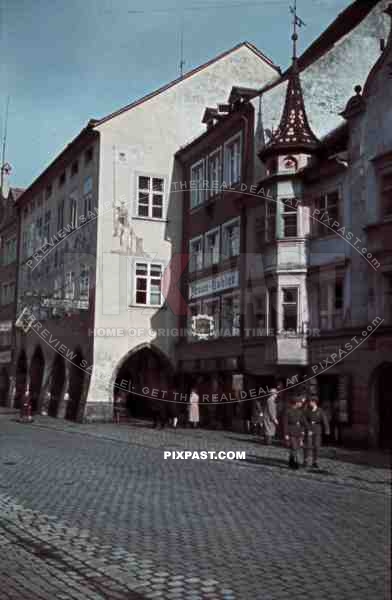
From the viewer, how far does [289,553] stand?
3.21 m

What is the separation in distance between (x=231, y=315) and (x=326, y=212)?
5955 mm

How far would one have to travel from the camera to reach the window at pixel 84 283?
29.8 m

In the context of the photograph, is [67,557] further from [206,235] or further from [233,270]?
[206,235]

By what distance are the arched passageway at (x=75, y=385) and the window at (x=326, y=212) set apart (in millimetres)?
14565

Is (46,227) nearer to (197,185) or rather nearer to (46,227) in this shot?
(46,227)

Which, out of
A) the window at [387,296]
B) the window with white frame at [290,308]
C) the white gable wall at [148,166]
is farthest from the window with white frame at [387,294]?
the white gable wall at [148,166]

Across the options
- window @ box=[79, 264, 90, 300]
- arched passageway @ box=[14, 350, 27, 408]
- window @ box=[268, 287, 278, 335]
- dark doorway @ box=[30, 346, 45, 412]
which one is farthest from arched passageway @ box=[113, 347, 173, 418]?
arched passageway @ box=[14, 350, 27, 408]

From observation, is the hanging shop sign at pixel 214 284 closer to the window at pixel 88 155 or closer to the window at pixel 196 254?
the window at pixel 196 254

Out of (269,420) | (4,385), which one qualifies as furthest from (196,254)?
(4,385)

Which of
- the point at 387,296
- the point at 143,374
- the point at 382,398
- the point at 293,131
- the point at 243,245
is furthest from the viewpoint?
the point at 143,374

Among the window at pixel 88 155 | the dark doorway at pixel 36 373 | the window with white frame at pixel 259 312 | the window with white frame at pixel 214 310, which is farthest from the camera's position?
the dark doorway at pixel 36 373

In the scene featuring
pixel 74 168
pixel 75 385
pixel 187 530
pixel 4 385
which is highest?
pixel 74 168

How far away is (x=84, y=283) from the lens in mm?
30484

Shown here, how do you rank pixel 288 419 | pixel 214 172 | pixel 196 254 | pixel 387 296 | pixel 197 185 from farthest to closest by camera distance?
pixel 197 185 < pixel 196 254 < pixel 214 172 < pixel 387 296 < pixel 288 419
